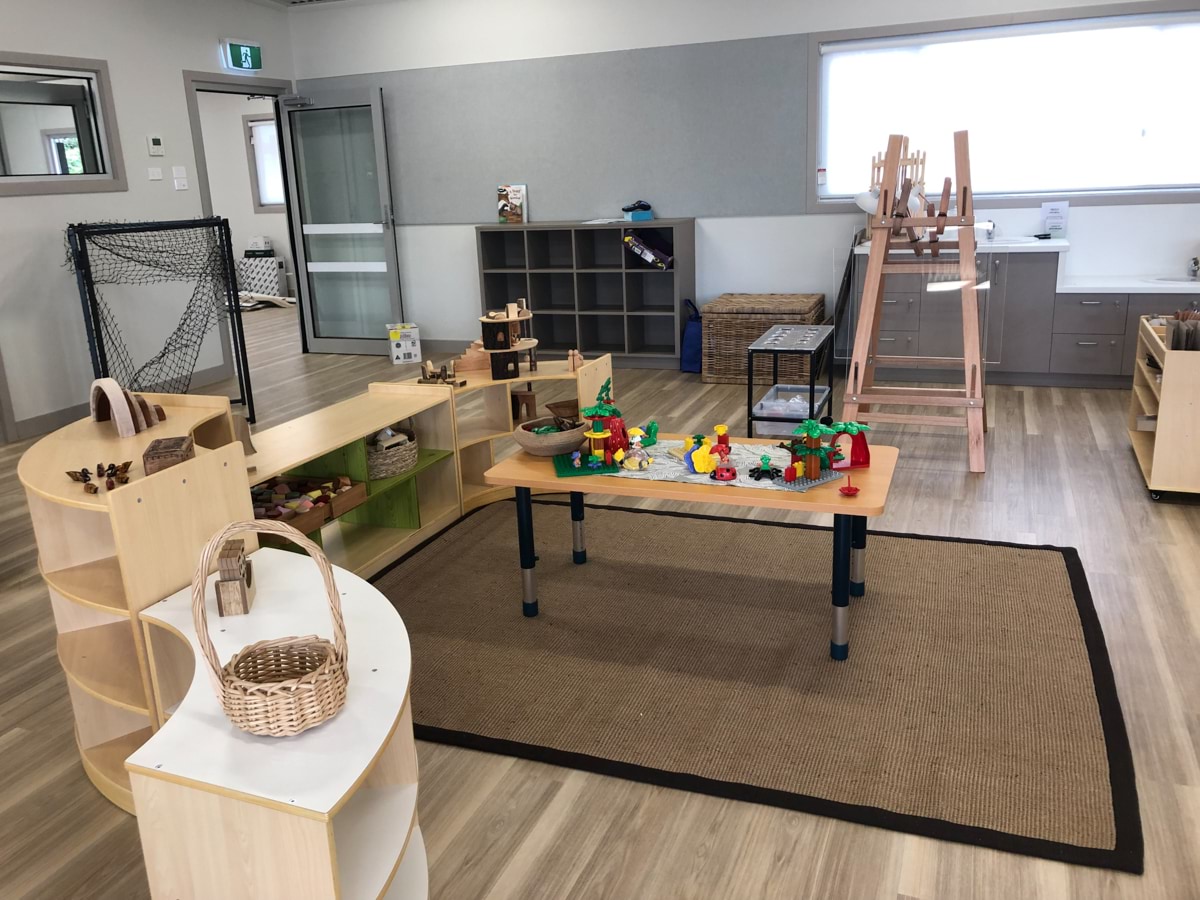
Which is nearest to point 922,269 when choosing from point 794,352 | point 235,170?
point 794,352

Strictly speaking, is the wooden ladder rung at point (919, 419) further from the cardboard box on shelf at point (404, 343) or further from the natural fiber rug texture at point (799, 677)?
the cardboard box on shelf at point (404, 343)

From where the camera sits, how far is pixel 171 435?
2.80 m

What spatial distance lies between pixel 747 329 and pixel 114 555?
4594 mm

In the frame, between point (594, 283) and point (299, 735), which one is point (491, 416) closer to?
point (299, 735)

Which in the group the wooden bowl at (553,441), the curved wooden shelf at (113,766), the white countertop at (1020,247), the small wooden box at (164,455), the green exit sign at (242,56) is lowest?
the curved wooden shelf at (113,766)

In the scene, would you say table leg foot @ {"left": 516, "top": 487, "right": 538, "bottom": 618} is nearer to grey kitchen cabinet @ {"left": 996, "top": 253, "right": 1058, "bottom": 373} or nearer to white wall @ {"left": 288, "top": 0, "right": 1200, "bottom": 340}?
grey kitchen cabinet @ {"left": 996, "top": 253, "right": 1058, "bottom": 373}

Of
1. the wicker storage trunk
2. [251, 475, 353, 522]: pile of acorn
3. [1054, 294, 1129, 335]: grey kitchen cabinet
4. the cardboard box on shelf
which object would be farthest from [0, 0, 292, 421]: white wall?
[1054, 294, 1129, 335]: grey kitchen cabinet

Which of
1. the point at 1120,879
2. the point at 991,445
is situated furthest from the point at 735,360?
the point at 1120,879

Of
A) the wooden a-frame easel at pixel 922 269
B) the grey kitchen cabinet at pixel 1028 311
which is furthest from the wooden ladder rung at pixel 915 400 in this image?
the grey kitchen cabinet at pixel 1028 311

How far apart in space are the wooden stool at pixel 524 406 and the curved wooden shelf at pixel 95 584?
6.50ft

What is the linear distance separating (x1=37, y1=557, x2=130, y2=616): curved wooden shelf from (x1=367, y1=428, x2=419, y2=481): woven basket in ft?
4.15

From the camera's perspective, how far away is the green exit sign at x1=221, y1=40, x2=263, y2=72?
7117 millimetres

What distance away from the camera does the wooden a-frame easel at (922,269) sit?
4445 millimetres

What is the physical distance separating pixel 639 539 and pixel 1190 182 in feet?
14.7
